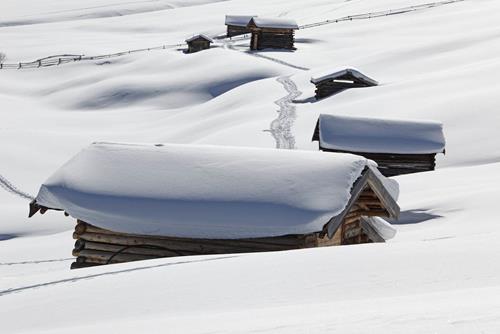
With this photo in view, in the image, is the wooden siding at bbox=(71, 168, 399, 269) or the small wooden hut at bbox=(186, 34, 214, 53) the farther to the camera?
the small wooden hut at bbox=(186, 34, 214, 53)

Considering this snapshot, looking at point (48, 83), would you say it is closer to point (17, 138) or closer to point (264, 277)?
point (17, 138)

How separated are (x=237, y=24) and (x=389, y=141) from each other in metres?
44.1

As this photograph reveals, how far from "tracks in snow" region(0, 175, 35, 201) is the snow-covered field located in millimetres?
324

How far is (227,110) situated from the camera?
38500 millimetres

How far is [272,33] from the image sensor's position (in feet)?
191

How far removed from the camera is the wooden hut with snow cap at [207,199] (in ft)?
33.9

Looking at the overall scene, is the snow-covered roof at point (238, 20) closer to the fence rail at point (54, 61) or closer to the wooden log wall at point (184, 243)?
the fence rail at point (54, 61)

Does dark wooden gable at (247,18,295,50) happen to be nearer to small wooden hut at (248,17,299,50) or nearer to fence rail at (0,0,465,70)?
small wooden hut at (248,17,299,50)

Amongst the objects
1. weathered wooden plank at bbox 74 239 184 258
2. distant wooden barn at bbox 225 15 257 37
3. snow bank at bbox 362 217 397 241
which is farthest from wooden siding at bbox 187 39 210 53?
weathered wooden plank at bbox 74 239 184 258

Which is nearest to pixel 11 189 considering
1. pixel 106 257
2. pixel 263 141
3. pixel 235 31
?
pixel 263 141

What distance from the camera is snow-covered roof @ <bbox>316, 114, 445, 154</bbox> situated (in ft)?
78.1

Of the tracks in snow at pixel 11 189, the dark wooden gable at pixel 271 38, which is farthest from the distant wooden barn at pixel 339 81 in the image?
the dark wooden gable at pixel 271 38

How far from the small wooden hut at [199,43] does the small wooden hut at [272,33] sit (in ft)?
11.4

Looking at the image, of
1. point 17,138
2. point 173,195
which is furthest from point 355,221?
point 17,138
